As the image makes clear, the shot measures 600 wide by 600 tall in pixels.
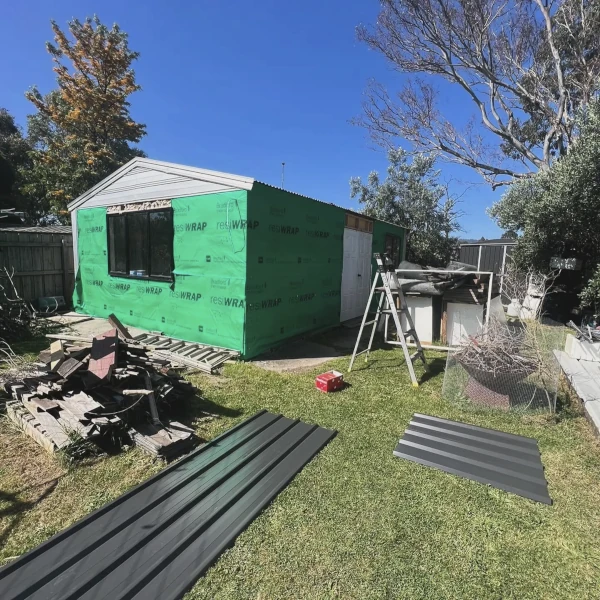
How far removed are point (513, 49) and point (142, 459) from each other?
16000mm

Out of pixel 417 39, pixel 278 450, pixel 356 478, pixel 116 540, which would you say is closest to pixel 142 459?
pixel 116 540

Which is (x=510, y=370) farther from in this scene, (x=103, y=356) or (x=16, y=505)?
(x=16, y=505)

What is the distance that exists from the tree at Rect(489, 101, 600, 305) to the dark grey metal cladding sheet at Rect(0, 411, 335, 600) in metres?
7.81

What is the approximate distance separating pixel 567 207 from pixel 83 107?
20.2 m

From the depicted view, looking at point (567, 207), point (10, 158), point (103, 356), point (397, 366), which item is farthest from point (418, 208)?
point (10, 158)

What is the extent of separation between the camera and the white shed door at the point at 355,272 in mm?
8445

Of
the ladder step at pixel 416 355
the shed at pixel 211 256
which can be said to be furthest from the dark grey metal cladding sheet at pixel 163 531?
the shed at pixel 211 256

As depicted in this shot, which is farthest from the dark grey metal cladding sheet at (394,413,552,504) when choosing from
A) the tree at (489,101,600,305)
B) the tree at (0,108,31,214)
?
the tree at (0,108,31,214)

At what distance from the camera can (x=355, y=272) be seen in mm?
8938

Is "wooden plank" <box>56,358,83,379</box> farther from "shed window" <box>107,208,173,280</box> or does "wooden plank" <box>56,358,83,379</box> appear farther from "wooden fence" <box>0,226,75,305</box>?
"wooden fence" <box>0,226,75,305</box>

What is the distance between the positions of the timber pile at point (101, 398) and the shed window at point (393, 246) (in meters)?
8.18

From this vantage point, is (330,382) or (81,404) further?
(330,382)

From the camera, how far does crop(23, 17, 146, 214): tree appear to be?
1580cm

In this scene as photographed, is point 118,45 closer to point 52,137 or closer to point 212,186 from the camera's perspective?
point 52,137
